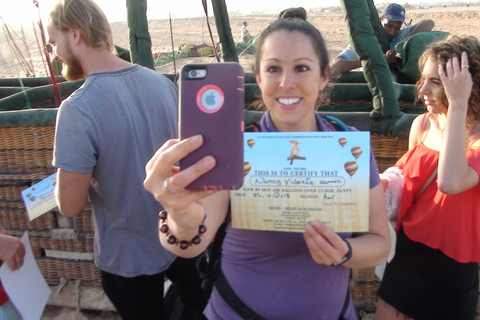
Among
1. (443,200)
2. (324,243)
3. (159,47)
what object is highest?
(324,243)

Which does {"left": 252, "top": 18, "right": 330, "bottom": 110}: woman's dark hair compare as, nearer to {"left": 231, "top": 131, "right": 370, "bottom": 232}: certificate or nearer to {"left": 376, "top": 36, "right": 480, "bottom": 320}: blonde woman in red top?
{"left": 231, "top": 131, "right": 370, "bottom": 232}: certificate

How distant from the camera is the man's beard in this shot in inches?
69.0

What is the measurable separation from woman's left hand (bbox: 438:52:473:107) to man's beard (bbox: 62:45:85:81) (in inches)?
60.5

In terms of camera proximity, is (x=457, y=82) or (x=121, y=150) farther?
(x=121, y=150)

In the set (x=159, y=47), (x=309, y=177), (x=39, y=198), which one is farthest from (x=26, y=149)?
(x=159, y=47)

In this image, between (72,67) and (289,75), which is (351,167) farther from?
(72,67)

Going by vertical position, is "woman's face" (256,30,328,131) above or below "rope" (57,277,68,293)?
above

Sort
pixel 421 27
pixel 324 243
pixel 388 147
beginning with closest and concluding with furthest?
pixel 324 243 → pixel 388 147 → pixel 421 27

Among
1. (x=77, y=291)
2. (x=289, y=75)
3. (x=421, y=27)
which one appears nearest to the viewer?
(x=289, y=75)

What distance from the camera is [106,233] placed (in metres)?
1.76

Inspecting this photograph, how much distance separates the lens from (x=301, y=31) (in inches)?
50.0

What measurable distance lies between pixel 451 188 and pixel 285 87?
2.54 feet

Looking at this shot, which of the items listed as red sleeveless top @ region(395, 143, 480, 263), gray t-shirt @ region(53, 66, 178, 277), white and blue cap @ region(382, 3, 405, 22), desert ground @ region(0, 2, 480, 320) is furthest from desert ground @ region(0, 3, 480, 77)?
white and blue cap @ region(382, 3, 405, 22)

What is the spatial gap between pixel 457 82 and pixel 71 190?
5.03 ft
